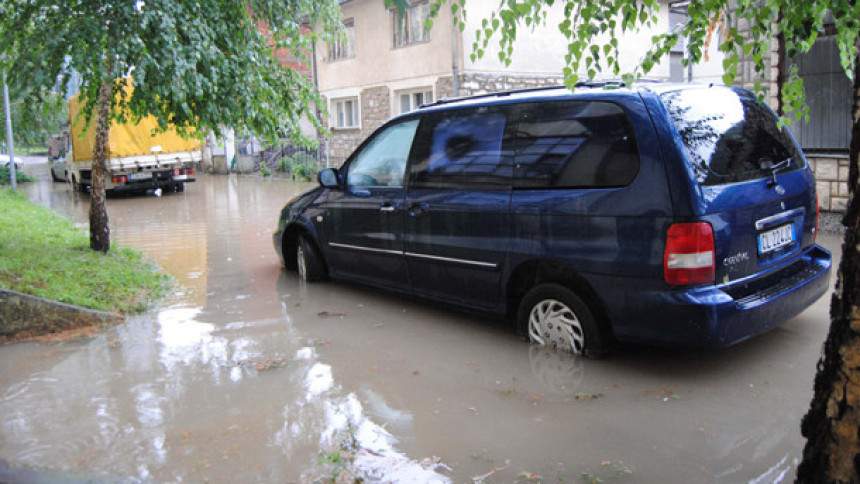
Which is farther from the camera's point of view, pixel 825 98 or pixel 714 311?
pixel 825 98

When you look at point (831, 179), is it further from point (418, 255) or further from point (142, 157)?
point (142, 157)

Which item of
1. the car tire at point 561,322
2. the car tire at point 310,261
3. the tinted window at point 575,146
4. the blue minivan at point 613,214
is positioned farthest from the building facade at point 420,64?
the car tire at point 561,322

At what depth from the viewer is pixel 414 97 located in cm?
2234

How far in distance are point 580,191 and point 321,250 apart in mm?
3489

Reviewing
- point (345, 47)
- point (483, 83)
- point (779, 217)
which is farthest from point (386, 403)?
point (345, 47)

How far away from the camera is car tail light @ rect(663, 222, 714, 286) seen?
416 cm

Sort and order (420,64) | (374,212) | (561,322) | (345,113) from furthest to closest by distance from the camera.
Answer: (345,113) → (420,64) → (374,212) → (561,322)

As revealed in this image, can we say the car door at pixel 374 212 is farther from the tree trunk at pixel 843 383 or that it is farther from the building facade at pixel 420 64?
the building facade at pixel 420 64

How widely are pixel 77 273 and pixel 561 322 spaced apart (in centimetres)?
537

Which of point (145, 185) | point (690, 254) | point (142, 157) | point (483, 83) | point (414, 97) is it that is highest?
point (483, 83)

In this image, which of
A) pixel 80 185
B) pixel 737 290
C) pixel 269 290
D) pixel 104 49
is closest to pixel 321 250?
pixel 269 290

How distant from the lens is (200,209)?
55.3 ft

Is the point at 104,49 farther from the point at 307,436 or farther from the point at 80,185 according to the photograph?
the point at 80,185

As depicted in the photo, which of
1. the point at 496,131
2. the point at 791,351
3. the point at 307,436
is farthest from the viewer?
the point at 496,131
